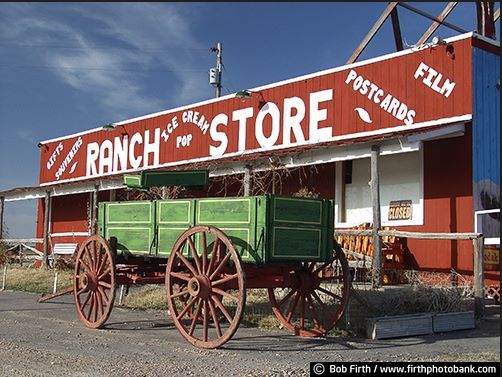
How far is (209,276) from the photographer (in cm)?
797

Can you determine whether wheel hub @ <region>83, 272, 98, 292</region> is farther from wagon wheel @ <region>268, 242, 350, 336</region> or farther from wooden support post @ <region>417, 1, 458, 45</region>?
wooden support post @ <region>417, 1, 458, 45</region>

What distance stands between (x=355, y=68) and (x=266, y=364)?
969 cm

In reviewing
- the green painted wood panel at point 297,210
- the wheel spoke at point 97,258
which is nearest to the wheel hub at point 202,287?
the green painted wood panel at point 297,210

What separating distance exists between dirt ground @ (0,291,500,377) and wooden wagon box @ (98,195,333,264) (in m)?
1.15

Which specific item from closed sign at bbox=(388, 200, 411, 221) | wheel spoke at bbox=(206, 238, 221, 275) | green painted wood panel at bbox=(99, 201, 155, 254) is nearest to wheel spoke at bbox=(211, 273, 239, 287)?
wheel spoke at bbox=(206, 238, 221, 275)

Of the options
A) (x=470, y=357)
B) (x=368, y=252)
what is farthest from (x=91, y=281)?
(x=368, y=252)

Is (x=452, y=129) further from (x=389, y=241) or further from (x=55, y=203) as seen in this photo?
(x=55, y=203)

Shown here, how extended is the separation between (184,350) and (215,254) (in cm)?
122

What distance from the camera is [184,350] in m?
7.80

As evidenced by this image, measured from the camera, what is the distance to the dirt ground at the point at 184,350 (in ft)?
22.0

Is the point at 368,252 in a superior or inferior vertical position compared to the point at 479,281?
superior

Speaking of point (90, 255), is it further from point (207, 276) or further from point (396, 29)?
point (396, 29)

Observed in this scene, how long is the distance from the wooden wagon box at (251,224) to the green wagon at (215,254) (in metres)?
0.01

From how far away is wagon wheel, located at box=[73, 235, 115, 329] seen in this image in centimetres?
962
